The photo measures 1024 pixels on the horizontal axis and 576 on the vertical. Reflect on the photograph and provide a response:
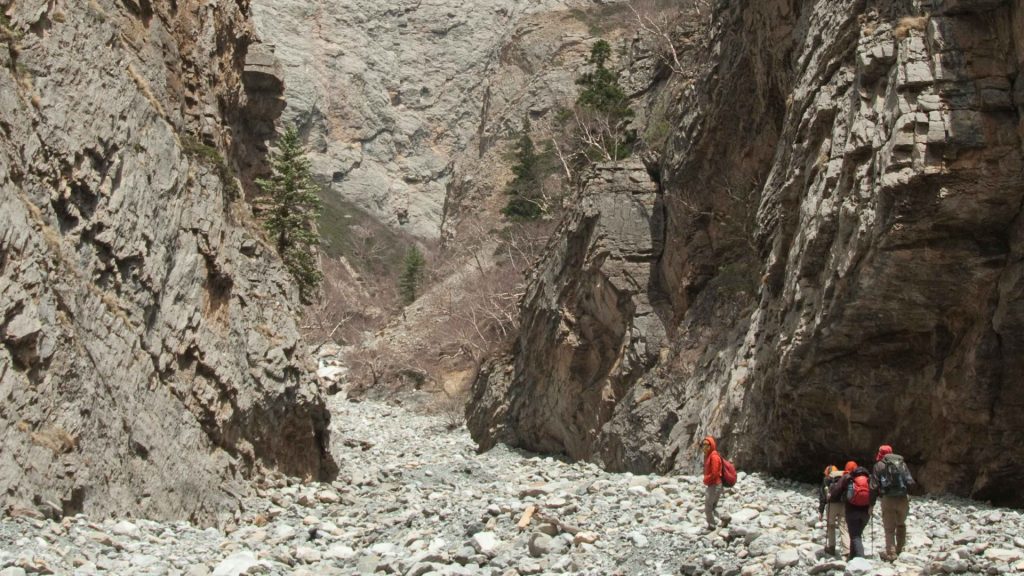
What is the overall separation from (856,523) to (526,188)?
52.5m

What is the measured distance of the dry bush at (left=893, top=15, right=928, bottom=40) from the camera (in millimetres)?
17234

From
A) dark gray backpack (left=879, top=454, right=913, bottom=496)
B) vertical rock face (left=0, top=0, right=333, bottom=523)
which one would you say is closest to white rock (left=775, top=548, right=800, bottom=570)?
dark gray backpack (left=879, top=454, right=913, bottom=496)

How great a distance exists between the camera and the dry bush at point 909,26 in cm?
1723

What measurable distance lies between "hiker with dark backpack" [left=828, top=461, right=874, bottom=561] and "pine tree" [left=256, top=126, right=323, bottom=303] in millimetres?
21080

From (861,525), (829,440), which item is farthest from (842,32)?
(861,525)

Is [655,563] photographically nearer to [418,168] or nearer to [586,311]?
[586,311]

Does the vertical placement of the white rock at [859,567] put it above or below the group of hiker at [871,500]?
below

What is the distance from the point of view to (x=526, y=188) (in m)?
63.6

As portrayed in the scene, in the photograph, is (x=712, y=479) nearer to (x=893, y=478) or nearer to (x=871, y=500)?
(x=871, y=500)

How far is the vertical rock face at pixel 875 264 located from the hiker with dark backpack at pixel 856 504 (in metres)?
5.41

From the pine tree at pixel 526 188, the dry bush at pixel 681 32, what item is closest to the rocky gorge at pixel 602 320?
the dry bush at pixel 681 32

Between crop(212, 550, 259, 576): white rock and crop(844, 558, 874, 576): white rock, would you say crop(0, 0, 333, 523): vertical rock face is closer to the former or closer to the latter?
crop(212, 550, 259, 576): white rock

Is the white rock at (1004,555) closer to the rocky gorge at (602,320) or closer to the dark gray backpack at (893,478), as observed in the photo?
the rocky gorge at (602,320)

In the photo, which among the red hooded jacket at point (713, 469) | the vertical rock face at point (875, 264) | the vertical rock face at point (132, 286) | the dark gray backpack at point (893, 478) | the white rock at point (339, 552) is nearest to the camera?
the dark gray backpack at point (893, 478)
